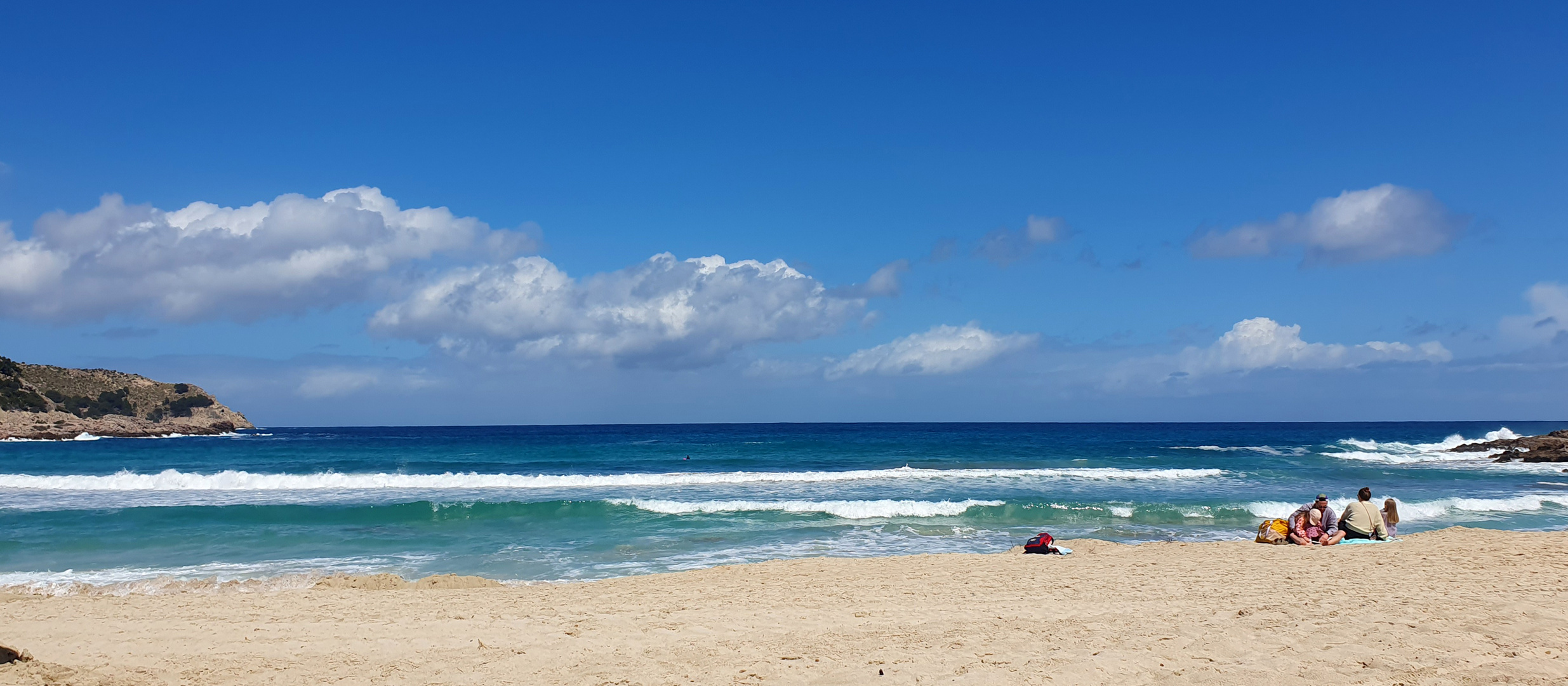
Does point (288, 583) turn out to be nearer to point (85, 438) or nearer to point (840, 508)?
point (840, 508)

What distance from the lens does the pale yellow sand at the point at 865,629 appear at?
5840 millimetres

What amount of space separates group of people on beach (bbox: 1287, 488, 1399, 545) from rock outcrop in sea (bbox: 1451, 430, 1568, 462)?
1259 inches

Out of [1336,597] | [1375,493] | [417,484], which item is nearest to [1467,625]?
[1336,597]

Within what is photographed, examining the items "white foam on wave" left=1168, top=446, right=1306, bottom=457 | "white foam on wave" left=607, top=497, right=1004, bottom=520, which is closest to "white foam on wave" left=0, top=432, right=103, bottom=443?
"white foam on wave" left=607, top=497, right=1004, bottom=520

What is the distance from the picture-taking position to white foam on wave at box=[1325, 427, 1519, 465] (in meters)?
38.2

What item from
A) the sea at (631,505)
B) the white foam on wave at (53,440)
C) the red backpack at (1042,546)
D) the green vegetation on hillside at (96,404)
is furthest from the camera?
the green vegetation on hillside at (96,404)

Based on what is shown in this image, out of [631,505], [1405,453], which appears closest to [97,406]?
[631,505]

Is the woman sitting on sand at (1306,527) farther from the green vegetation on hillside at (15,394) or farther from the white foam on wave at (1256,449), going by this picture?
A: the green vegetation on hillside at (15,394)

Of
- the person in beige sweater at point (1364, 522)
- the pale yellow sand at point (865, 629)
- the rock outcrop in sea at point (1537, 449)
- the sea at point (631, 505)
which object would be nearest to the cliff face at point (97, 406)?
the sea at point (631, 505)

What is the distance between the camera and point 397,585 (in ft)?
34.8

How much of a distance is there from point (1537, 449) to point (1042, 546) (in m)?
38.4

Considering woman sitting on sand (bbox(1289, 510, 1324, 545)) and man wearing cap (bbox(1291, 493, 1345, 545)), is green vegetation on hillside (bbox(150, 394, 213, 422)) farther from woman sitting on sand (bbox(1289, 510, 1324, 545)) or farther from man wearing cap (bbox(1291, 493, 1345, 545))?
man wearing cap (bbox(1291, 493, 1345, 545))

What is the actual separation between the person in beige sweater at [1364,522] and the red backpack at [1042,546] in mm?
5096

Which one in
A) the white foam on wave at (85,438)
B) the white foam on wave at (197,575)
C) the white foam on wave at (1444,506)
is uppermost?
the white foam on wave at (1444,506)
